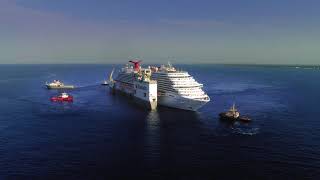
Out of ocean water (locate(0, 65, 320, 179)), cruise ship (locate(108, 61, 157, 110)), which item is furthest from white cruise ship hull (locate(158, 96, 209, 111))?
cruise ship (locate(108, 61, 157, 110))

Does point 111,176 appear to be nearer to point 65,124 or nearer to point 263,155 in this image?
point 263,155

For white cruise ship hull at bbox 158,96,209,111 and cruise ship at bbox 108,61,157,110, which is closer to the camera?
white cruise ship hull at bbox 158,96,209,111

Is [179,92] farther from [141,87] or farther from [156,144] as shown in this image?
[156,144]

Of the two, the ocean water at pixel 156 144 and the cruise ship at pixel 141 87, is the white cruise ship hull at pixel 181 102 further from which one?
the cruise ship at pixel 141 87

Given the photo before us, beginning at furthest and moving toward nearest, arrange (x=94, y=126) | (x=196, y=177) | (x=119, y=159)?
(x=94, y=126)
(x=119, y=159)
(x=196, y=177)

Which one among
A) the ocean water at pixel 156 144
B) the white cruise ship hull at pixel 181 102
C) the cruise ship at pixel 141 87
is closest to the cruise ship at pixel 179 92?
the white cruise ship hull at pixel 181 102

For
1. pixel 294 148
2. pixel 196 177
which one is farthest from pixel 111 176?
pixel 294 148

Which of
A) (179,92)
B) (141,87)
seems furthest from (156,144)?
(141,87)

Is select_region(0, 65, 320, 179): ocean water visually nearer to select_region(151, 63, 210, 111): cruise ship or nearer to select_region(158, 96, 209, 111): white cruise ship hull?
select_region(158, 96, 209, 111): white cruise ship hull
